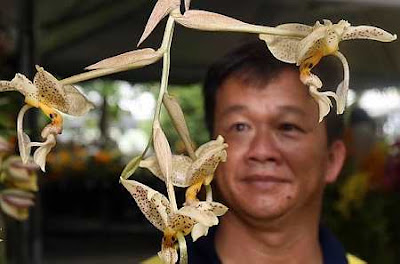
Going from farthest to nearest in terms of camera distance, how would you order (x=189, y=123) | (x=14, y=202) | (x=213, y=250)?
1. (x=14, y=202)
2. (x=213, y=250)
3. (x=189, y=123)

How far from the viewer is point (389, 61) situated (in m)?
2.69

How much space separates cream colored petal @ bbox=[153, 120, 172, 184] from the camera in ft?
1.31

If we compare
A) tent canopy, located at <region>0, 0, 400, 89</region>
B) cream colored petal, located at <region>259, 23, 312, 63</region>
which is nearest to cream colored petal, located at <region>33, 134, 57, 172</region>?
cream colored petal, located at <region>259, 23, 312, 63</region>

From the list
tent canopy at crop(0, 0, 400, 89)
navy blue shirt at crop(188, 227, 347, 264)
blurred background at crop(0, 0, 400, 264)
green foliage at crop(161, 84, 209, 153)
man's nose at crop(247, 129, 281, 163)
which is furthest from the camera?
tent canopy at crop(0, 0, 400, 89)

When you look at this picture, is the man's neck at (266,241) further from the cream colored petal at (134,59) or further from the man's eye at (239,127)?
the cream colored petal at (134,59)

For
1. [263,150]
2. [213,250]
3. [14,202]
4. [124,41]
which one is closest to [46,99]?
[263,150]

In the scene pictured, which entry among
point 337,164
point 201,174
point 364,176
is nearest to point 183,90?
point 364,176

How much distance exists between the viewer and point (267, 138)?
858 millimetres

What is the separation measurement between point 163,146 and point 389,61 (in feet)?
7.84

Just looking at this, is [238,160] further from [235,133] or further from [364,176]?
[364,176]

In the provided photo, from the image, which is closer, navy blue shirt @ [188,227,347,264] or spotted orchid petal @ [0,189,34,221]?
navy blue shirt @ [188,227,347,264]

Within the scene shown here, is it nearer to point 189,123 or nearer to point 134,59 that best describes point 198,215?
point 134,59

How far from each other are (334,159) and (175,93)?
0.28m

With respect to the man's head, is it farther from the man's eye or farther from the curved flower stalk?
the curved flower stalk
